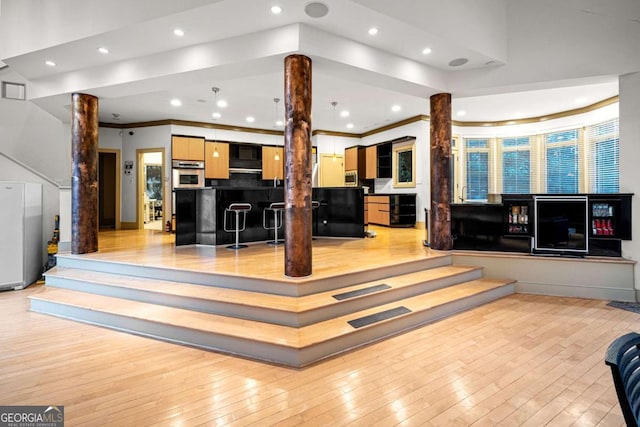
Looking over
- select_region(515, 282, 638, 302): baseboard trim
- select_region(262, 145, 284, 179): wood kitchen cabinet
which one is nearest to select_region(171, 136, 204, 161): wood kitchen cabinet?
select_region(262, 145, 284, 179): wood kitchen cabinet

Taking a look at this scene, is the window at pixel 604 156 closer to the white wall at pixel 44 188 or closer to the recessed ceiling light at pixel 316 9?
the recessed ceiling light at pixel 316 9

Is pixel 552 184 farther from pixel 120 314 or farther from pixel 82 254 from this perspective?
pixel 82 254

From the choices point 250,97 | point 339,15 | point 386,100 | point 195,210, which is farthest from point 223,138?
point 339,15

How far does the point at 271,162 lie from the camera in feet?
32.7

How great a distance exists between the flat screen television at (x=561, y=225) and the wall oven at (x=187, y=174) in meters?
7.68

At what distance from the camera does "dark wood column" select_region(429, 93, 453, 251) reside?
5.31 meters

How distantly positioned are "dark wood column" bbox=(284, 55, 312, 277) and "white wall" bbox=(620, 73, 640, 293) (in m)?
4.51

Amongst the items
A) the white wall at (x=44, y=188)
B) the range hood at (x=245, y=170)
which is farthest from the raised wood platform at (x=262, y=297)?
the range hood at (x=245, y=170)

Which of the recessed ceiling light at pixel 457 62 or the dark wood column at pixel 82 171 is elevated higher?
the recessed ceiling light at pixel 457 62

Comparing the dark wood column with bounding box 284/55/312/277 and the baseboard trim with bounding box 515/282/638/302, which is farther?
the baseboard trim with bounding box 515/282/638/302

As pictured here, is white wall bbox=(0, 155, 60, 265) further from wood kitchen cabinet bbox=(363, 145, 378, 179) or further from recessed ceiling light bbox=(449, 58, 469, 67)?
wood kitchen cabinet bbox=(363, 145, 378, 179)

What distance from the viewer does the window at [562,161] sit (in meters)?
7.70

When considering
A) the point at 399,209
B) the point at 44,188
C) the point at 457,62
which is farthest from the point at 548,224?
the point at 44,188

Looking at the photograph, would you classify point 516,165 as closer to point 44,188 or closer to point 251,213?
point 251,213
